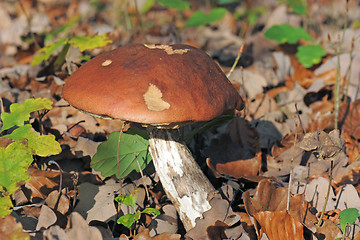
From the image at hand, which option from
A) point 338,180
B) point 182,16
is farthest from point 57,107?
point 182,16

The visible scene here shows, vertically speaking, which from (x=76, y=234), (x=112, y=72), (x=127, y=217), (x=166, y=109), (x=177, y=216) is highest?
(x=112, y=72)

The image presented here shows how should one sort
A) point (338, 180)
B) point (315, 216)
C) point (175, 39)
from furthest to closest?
point (175, 39)
point (338, 180)
point (315, 216)

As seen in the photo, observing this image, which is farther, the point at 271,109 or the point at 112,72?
the point at 271,109

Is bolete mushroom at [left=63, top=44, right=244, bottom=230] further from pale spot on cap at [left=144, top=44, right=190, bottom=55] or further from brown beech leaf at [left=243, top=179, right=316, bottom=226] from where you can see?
brown beech leaf at [left=243, top=179, right=316, bottom=226]

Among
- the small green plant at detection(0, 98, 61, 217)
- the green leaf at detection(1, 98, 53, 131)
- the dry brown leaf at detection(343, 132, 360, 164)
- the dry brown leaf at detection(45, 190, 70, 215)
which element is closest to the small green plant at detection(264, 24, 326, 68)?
the dry brown leaf at detection(343, 132, 360, 164)

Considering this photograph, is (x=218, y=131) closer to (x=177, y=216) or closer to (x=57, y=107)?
(x=177, y=216)

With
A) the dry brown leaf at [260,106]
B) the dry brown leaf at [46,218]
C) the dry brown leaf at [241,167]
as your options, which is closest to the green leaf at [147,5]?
the dry brown leaf at [260,106]

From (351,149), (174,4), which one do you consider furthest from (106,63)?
(351,149)
